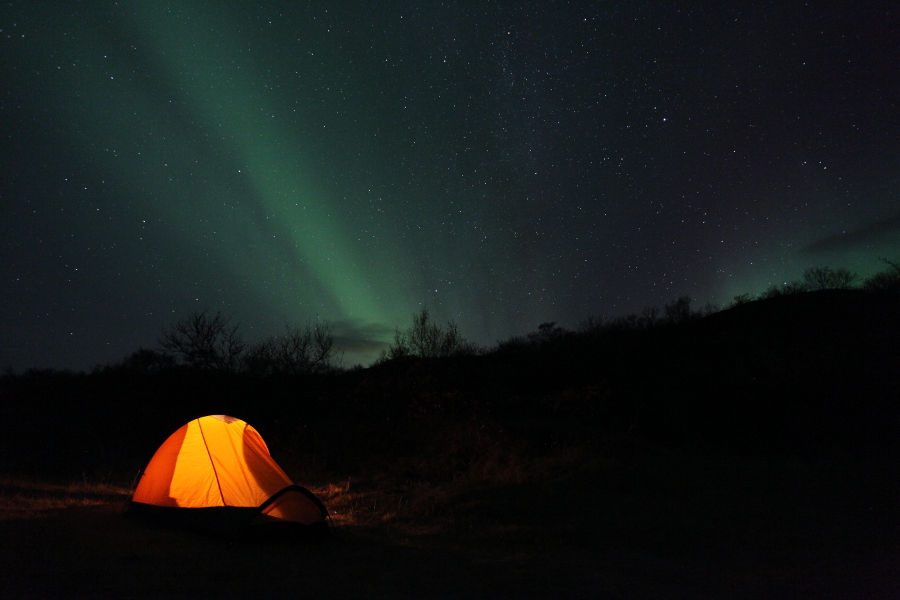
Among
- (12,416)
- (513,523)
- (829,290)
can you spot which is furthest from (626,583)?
(829,290)

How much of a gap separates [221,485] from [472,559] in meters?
4.87

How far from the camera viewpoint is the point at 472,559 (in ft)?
24.3

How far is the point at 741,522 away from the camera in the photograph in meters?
9.35

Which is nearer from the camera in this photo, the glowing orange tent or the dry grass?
the glowing orange tent

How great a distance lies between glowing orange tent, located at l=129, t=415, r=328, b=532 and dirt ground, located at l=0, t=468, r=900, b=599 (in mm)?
370

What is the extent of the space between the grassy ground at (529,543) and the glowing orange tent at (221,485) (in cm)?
41

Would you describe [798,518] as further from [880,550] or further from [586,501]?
[586,501]

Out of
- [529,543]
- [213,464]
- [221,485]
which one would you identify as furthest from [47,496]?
[529,543]

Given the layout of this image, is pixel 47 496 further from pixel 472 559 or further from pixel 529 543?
pixel 529 543

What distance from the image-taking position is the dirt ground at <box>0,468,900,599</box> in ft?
18.4

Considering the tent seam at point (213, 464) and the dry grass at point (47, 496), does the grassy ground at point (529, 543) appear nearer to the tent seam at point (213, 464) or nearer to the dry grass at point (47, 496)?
the dry grass at point (47, 496)

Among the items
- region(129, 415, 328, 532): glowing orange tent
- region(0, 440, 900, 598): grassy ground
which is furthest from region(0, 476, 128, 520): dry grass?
region(129, 415, 328, 532): glowing orange tent

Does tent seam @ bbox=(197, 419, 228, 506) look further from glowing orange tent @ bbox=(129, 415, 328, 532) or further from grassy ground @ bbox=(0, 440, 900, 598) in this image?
grassy ground @ bbox=(0, 440, 900, 598)

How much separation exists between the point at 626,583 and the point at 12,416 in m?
27.3
